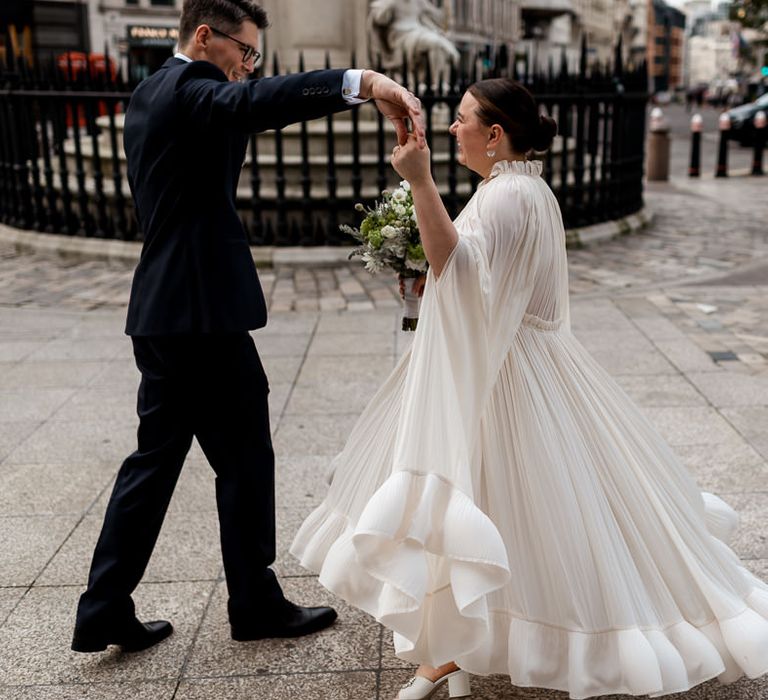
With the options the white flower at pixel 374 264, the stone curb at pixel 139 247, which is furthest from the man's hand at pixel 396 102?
the stone curb at pixel 139 247

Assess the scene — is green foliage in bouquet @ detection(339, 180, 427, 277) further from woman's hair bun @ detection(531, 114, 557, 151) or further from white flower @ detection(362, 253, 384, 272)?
woman's hair bun @ detection(531, 114, 557, 151)

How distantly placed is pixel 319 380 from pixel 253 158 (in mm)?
3880

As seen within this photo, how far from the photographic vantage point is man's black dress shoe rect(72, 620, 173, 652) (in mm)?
2990

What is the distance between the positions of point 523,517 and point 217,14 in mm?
1647

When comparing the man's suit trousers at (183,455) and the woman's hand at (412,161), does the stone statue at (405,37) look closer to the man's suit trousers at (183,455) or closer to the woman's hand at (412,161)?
the man's suit trousers at (183,455)

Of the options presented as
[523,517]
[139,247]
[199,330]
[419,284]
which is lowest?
[139,247]

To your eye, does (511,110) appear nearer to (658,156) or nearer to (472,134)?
(472,134)

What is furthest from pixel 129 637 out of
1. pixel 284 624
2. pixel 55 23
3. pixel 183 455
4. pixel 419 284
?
pixel 55 23

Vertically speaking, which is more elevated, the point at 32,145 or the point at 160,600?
the point at 32,145

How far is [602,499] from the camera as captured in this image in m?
2.64

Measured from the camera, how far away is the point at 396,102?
238 cm

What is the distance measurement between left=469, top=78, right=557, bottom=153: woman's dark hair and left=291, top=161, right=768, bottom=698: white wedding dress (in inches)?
2.8

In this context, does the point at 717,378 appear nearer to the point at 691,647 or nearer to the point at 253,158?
the point at 691,647

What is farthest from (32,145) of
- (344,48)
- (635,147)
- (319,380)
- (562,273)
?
(562,273)
